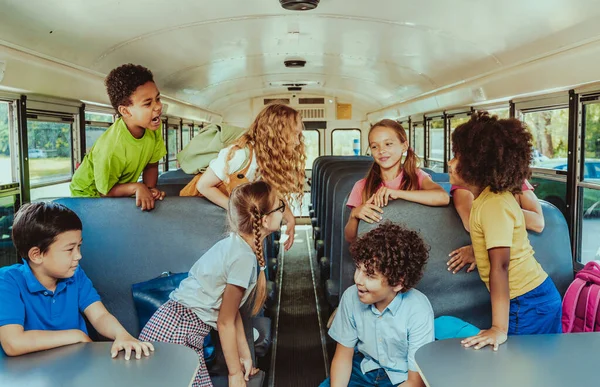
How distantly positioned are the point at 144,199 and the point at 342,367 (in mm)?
1192

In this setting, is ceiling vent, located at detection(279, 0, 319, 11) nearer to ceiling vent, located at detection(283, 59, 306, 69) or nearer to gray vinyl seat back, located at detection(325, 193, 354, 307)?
gray vinyl seat back, located at detection(325, 193, 354, 307)

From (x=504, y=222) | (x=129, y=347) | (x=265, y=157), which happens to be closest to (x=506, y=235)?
(x=504, y=222)

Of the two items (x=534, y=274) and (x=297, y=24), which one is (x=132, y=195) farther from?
(x=297, y=24)

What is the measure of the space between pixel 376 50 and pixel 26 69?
3.51 m

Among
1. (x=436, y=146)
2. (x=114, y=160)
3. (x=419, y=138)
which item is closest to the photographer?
(x=114, y=160)

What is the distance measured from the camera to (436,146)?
8.01m

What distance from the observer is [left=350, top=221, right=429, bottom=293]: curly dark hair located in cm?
204

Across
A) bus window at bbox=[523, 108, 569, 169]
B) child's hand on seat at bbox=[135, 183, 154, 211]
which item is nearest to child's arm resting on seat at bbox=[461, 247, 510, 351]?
child's hand on seat at bbox=[135, 183, 154, 211]

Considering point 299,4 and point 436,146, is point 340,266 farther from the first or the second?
point 436,146

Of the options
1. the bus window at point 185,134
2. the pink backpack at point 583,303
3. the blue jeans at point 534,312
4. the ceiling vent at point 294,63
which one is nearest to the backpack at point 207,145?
the blue jeans at point 534,312

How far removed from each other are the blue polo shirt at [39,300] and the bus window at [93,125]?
3.03 m

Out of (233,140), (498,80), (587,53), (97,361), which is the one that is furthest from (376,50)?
(97,361)

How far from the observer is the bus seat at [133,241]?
2.62 meters

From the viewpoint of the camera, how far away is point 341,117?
12109 mm
